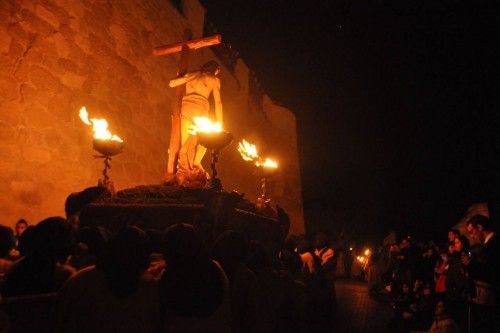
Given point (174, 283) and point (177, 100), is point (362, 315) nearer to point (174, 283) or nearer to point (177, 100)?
point (177, 100)

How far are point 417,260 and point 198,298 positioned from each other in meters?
4.89

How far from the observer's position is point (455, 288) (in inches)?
190

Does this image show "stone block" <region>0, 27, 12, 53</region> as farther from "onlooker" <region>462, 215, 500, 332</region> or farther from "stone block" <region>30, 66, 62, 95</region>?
"onlooker" <region>462, 215, 500, 332</region>

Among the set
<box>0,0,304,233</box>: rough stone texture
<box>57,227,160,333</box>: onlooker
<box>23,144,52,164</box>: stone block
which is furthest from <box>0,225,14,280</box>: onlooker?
<box>23,144,52,164</box>: stone block

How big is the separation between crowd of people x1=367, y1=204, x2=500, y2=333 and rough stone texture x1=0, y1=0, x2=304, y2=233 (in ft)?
17.0

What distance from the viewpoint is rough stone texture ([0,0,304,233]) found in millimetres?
5281

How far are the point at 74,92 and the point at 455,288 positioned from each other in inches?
242

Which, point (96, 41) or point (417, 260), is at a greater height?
point (96, 41)

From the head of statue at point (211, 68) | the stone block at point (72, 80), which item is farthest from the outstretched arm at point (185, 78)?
the stone block at point (72, 80)

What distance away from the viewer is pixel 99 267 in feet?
7.03

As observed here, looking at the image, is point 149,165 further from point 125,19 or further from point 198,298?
point 198,298

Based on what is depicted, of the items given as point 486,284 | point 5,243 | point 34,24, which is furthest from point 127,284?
point 34,24

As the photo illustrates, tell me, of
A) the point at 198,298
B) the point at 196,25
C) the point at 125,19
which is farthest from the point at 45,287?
the point at 196,25

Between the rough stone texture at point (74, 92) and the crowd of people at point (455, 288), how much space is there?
17.0 feet
